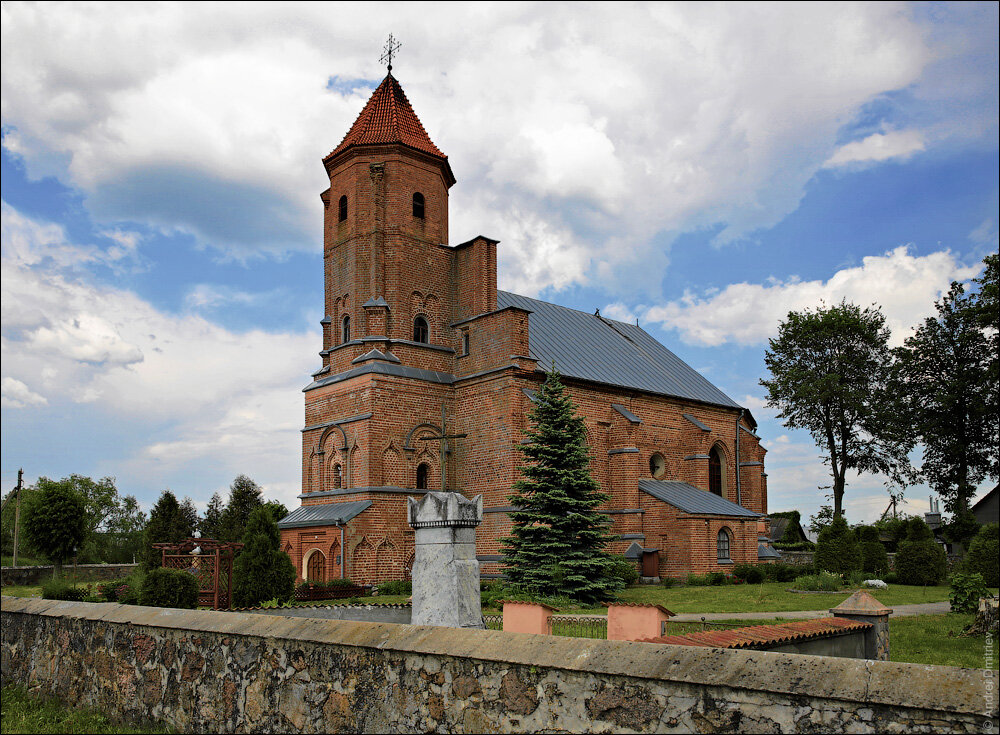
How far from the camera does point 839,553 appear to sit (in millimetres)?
28375

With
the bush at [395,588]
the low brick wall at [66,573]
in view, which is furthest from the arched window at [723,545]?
the low brick wall at [66,573]

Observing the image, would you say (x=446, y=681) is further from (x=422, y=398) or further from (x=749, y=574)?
(x=749, y=574)

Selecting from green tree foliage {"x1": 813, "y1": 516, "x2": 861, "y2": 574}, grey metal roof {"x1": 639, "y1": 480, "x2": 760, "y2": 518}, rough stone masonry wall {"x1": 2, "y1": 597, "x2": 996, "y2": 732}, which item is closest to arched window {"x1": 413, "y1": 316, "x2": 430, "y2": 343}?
grey metal roof {"x1": 639, "y1": 480, "x2": 760, "y2": 518}

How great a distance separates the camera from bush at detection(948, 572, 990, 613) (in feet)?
53.0

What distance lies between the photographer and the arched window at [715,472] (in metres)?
35.4

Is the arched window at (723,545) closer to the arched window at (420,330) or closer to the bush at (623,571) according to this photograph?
the bush at (623,571)

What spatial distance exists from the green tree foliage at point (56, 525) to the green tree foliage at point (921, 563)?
36169 millimetres

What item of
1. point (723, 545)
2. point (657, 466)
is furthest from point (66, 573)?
point (723, 545)

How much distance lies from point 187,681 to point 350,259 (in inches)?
927

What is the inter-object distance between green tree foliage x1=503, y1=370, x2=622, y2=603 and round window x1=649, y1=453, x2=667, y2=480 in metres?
9.71

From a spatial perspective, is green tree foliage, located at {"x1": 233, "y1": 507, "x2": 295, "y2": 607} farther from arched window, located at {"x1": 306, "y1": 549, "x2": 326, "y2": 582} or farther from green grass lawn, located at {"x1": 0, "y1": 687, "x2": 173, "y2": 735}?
green grass lawn, located at {"x1": 0, "y1": 687, "x2": 173, "y2": 735}

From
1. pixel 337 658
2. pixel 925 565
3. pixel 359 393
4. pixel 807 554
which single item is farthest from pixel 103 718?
pixel 807 554

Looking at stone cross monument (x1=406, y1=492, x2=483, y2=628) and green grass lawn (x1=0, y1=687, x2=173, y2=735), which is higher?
stone cross monument (x1=406, y1=492, x2=483, y2=628)

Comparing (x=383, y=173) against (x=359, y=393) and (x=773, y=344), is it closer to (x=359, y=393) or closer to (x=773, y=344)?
(x=359, y=393)
